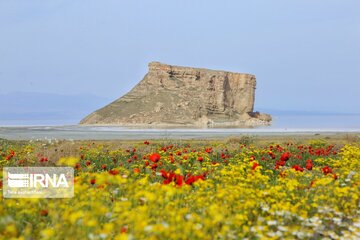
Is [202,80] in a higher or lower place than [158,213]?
higher

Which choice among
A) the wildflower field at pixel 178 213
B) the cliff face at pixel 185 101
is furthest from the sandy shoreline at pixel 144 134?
the cliff face at pixel 185 101

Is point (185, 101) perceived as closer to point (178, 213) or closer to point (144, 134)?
point (144, 134)

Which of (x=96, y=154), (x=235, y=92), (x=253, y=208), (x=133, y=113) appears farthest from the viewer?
(x=235, y=92)

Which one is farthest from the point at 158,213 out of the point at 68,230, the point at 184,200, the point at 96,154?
the point at 96,154

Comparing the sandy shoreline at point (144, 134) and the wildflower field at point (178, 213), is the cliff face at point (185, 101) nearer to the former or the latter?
the sandy shoreline at point (144, 134)

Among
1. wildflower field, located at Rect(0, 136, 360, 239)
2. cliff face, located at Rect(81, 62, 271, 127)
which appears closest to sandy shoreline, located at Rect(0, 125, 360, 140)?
wildflower field, located at Rect(0, 136, 360, 239)

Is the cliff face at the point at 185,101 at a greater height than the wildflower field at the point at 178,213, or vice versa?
the cliff face at the point at 185,101

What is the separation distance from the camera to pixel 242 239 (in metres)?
5.43

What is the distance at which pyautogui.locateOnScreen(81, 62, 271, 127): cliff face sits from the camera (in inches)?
5635

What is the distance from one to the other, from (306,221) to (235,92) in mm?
170439

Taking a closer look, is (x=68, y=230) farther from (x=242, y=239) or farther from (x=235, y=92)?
(x=235, y=92)

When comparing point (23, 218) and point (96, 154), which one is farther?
point (96, 154)

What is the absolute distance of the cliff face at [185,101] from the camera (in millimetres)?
143125

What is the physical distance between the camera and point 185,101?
503 feet
